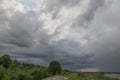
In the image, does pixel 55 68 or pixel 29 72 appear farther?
pixel 55 68

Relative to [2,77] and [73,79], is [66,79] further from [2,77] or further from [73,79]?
[2,77]

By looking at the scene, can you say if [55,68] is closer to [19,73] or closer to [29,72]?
[29,72]

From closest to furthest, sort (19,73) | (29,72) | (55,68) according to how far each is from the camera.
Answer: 1. (19,73)
2. (29,72)
3. (55,68)

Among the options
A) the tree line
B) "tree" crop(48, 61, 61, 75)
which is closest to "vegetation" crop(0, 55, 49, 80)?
the tree line

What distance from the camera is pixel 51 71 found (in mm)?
155875

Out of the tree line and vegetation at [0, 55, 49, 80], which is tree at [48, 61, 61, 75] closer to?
the tree line

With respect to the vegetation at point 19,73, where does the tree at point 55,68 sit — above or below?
above

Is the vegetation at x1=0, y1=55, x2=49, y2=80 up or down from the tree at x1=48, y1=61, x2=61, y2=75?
down

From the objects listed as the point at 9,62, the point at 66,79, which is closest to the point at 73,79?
the point at 66,79

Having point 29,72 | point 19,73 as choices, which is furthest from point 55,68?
point 19,73

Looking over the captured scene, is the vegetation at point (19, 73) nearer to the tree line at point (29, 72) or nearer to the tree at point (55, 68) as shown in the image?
the tree line at point (29, 72)

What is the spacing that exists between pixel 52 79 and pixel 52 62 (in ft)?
76.2

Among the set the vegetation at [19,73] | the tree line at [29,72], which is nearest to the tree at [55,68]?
the tree line at [29,72]

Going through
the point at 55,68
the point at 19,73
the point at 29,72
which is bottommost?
the point at 19,73
